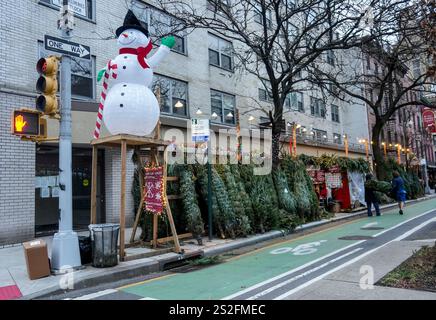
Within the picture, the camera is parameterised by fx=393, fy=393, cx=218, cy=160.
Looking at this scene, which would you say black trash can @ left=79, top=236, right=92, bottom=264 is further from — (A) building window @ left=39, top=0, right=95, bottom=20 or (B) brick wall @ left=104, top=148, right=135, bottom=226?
(B) brick wall @ left=104, top=148, right=135, bottom=226

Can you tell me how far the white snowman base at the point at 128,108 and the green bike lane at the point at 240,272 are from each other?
10.6ft

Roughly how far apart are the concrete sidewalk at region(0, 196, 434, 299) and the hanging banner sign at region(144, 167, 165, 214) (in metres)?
1.13

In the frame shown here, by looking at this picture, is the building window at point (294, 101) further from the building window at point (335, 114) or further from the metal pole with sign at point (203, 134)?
the metal pole with sign at point (203, 134)

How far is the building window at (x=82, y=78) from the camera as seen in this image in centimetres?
1362

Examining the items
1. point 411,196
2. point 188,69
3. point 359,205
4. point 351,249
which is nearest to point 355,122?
point 411,196

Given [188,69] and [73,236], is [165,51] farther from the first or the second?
[188,69]

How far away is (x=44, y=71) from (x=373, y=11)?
10126 mm

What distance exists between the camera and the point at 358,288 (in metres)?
5.82

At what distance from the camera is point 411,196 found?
27172 millimetres

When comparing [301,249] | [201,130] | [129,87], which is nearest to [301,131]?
[201,130]

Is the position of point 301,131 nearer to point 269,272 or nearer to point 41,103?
point 269,272

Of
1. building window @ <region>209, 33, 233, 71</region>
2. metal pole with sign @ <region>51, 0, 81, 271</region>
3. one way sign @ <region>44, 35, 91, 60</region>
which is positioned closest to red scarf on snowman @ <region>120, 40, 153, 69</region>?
one way sign @ <region>44, 35, 91, 60</region>

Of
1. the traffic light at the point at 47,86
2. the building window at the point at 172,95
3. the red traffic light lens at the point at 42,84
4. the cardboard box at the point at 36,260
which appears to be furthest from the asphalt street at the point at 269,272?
the building window at the point at 172,95

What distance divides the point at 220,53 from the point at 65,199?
15.1 m
